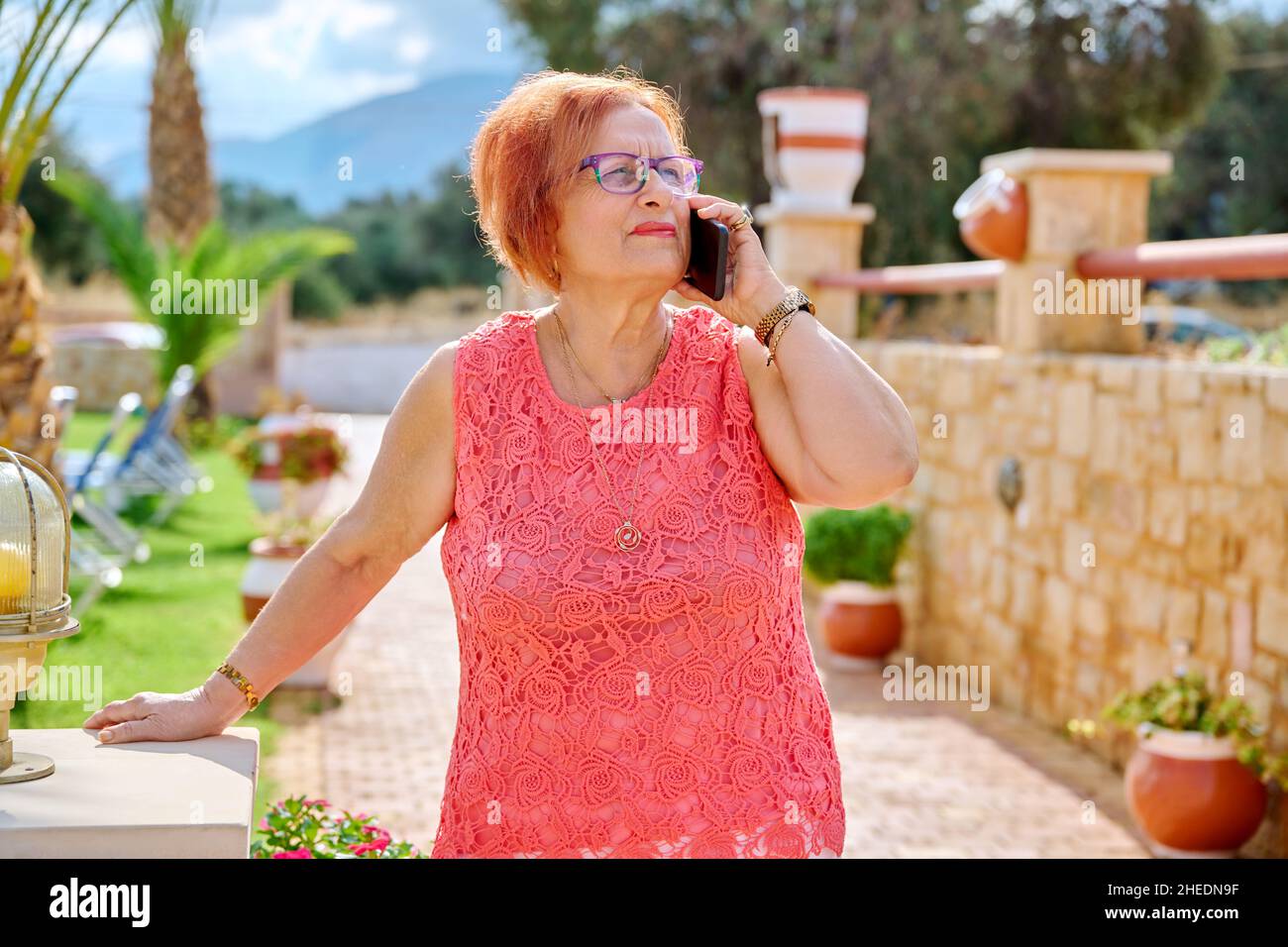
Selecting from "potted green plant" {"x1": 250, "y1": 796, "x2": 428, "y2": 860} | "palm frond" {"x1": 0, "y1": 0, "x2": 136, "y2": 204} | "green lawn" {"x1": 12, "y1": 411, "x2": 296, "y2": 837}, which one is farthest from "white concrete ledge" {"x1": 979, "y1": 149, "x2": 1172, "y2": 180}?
"potted green plant" {"x1": 250, "y1": 796, "x2": 428, "y2": 860}

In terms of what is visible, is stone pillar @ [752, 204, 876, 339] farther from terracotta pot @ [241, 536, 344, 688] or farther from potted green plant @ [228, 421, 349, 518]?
terracotta pot @ [241, 536, 344, 688]

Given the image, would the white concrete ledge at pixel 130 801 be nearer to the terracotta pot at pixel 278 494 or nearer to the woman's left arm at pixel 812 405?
the woman's left arm at pixel 812 405

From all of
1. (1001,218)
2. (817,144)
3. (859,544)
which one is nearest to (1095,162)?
(1001,218)

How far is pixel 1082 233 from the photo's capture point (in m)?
6.21

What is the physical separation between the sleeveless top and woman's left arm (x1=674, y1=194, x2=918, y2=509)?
0.06m

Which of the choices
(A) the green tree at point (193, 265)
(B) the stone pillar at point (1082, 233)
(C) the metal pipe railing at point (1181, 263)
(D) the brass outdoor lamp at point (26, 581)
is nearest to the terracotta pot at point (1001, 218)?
(B) the stone pillar at point (1082, 233)

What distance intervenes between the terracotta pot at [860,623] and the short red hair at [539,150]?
5604 mm

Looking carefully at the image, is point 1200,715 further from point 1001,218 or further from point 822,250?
point 822,250

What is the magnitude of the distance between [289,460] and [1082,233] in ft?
18.5

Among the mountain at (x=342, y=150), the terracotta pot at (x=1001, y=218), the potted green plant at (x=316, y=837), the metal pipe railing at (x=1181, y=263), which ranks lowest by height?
the potted green plant at (x=316, y=837)

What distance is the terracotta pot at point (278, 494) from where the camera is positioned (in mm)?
10336

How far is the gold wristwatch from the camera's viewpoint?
2119 millimetres
